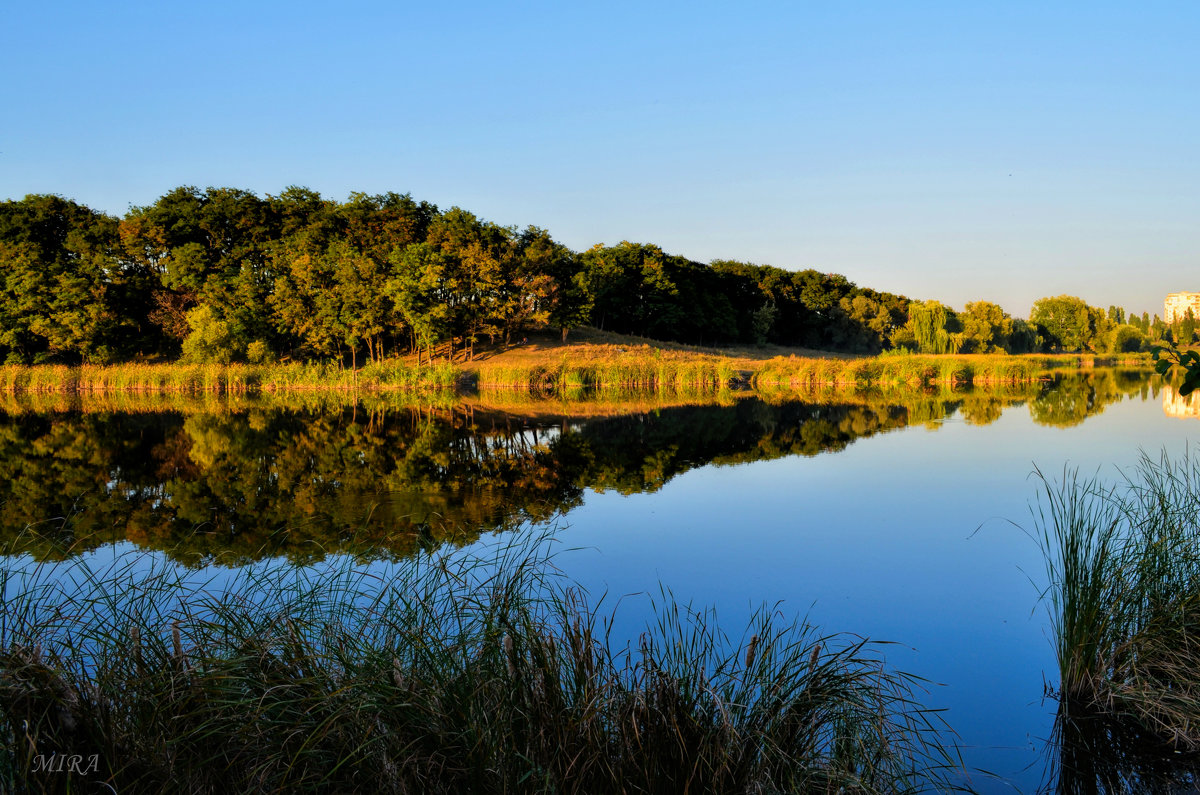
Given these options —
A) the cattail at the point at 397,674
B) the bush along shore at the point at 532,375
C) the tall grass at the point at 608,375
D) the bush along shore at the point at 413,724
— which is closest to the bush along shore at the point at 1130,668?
the bush along shore at the point at 413,724

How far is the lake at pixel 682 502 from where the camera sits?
5367 millimetres

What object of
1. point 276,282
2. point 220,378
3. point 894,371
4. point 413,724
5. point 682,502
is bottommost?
point 682,502

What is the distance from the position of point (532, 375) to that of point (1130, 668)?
1169 inches

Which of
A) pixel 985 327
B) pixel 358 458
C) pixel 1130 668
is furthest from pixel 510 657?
pixel 985 327

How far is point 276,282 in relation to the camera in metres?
36.7

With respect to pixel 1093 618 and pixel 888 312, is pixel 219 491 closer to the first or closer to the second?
pixel 1093 618

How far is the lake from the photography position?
5.37 metres

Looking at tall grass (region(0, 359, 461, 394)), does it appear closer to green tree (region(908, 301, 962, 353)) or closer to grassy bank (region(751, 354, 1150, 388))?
grassy bank (region(751, 354, 1150, 388))

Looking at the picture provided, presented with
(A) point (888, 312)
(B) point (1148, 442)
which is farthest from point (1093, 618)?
(A) point (888, 312)

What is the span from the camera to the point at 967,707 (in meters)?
4.26

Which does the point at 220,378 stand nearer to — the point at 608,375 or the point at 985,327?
the point at 608,375

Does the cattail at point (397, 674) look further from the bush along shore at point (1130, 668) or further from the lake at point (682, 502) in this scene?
the bush along shore at point (1130, 668)

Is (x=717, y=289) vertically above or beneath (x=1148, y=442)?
above

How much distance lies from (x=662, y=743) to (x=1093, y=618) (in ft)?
8.61
